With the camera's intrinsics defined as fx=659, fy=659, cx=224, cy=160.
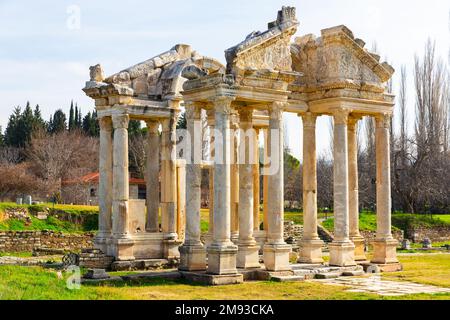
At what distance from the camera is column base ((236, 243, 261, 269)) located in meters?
22.3

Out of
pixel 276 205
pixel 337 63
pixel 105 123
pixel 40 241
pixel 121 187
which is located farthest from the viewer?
pixel 40 241

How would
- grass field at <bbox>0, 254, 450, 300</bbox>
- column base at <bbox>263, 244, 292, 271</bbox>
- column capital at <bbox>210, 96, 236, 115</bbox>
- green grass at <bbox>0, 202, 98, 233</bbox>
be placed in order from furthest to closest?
green grass at <bbox>0, 202, 98, 233</bbox>
column base at <bbox>263, 244, 292, 271</bbox>
column capital at <bbox>210, 96, 236, 115</bbox>
grass field at <bbox>0, 254, 450, 300</bbox>

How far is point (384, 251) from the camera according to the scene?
25.5 metres

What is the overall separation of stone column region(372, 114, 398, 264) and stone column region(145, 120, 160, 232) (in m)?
8.78

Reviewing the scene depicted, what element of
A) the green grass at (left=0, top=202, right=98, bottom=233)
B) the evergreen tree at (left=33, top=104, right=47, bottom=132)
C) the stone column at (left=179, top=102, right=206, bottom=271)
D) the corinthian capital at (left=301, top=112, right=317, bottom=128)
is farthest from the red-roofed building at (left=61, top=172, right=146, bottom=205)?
the stone column at (left=179, top=102, right=206, bottom=271)

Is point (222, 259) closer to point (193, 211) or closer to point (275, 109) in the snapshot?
point (193, 211)

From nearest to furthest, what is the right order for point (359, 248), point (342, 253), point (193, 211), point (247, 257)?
point (193, 211) → point (247, 257) → point (342, 253) → point (359, 248)

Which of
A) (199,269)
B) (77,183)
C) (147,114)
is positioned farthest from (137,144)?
(199,269)

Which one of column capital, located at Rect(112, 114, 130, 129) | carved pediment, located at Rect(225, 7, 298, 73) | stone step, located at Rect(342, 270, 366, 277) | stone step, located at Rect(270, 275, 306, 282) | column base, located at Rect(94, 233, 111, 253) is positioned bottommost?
stone step, located at Rect(342, 270, 366, 277)

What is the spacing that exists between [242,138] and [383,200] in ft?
21.1

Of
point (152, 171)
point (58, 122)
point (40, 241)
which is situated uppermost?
point (58, 122)

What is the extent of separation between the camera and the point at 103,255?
951 inches

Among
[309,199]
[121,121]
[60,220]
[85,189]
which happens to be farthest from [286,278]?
[85,189]

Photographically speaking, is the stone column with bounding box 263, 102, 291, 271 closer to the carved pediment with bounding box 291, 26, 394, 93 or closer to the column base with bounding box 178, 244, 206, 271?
the column base with bounding box 178, 244, 206, 271
